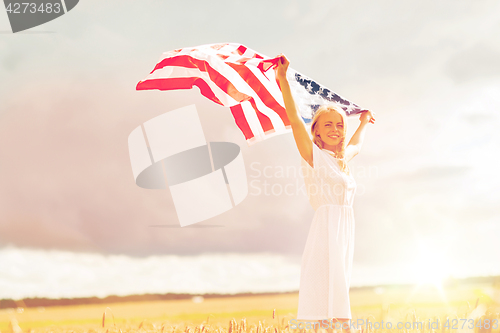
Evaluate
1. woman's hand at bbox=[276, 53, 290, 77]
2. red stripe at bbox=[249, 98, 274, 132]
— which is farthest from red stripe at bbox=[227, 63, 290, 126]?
woman's hand at bbox=[276, 53, 290, 77]

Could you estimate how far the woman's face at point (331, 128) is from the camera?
3.23 meters

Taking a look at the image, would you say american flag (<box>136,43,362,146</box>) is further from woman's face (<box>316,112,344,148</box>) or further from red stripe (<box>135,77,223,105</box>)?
woman's face (<box>316,112,344,148</box>)

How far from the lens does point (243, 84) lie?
14.5ft

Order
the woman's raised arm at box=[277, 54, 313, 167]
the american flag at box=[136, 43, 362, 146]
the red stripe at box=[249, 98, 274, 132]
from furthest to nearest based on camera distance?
the red stripe at box=[249, 98, 274, 132] → the american flag at box=[136, 43, 362, 146] → the woman's raised arm at box=[277, 54, 313, 167]

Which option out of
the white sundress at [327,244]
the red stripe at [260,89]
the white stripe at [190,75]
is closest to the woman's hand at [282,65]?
the white sundress at [327,244]

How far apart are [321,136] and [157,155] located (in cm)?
385

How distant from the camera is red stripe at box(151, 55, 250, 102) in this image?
14.2ft

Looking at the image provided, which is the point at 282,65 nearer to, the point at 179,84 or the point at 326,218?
the point at 326,218

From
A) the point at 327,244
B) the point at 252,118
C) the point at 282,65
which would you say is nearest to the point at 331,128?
the point at 282,65

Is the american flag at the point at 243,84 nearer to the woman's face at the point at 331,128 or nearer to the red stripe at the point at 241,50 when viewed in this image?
the red stripe at the point at 241,50

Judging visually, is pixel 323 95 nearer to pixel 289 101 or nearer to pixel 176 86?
pixel 289 101

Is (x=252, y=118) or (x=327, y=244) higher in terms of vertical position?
(x=252, y=118)

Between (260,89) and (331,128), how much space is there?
144 cm

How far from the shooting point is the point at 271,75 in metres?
4.37
